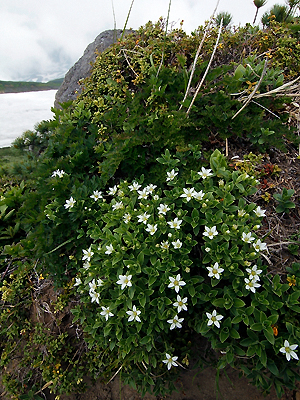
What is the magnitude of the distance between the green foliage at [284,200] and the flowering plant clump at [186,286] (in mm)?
308

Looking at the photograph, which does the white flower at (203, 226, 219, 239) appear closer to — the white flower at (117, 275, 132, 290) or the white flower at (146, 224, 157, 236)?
the white flower at (146, 224, 157, 236)

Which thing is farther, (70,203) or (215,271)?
(70,203)

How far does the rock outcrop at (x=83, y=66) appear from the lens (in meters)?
4.38

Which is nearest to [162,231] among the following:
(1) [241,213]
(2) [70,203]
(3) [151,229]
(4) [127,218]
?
(3) [151,229]

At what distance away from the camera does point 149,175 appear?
2736mm

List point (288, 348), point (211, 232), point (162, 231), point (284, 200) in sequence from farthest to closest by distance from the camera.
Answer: point (284, 200)
point (162, 231)
point (211, 232)
point (288, 348)

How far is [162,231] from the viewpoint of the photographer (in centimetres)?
212

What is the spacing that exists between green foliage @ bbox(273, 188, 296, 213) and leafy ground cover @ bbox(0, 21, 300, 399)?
1 cm

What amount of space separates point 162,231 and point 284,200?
117cm

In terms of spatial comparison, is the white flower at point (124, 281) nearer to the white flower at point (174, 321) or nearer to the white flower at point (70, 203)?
the white flower at point (174, 321)

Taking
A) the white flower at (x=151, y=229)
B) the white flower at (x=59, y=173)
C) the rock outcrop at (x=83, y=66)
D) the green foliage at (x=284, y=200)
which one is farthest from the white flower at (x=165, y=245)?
the rock outcrop at (x=83, y=66)

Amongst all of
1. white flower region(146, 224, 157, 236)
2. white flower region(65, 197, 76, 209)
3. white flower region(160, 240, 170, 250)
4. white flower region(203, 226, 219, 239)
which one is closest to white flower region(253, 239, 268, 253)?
white flower region(203, 226, 219, 239)

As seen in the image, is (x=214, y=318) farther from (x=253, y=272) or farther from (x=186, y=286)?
(x=253, y=272)

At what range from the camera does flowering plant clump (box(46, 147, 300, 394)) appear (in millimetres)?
1907
